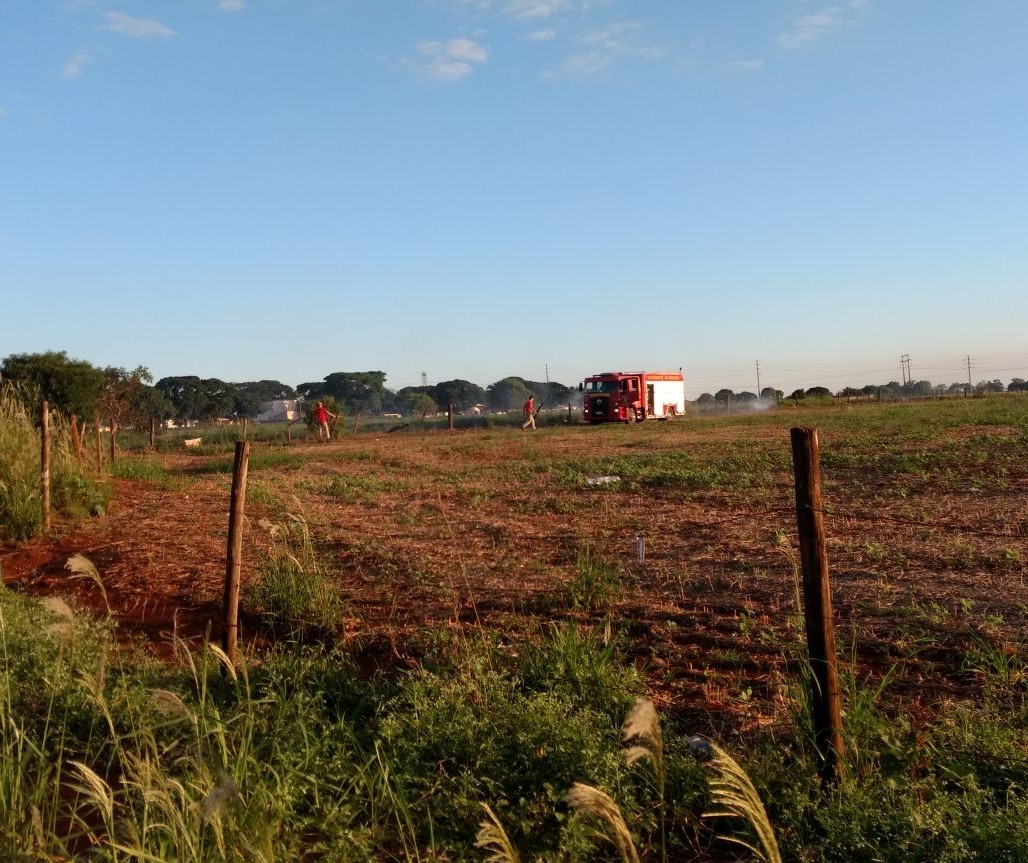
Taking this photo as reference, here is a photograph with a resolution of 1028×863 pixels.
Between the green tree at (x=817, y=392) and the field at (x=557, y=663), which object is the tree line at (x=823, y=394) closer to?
the green tree at (x=817, y=392)

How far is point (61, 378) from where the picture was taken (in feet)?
87.7

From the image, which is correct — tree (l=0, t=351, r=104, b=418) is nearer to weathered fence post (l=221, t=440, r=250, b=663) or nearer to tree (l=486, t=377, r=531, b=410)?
weathered fence post (l=221, t=440, r=250, b=663)

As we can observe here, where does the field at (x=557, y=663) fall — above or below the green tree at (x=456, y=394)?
below

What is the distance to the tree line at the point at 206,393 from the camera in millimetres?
26844

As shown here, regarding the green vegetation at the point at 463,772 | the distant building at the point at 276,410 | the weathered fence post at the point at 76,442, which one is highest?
the distant building at the point at 276,410

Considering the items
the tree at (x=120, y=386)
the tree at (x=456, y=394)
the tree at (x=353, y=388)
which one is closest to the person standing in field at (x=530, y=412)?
the tree at (x=120, y=386)

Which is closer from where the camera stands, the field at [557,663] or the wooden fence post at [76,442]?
the field at [557,663]

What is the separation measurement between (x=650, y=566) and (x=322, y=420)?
28.4 meters

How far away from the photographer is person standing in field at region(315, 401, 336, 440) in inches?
1369

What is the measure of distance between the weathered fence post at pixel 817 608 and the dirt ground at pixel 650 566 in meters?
0.28

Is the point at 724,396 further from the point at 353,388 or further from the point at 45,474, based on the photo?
the point at 45,474

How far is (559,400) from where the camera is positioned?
97000 mm

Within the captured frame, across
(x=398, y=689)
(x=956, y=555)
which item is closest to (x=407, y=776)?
(x=398, y=689)

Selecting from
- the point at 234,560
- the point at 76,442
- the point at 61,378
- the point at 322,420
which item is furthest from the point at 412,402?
the point at 234,560
